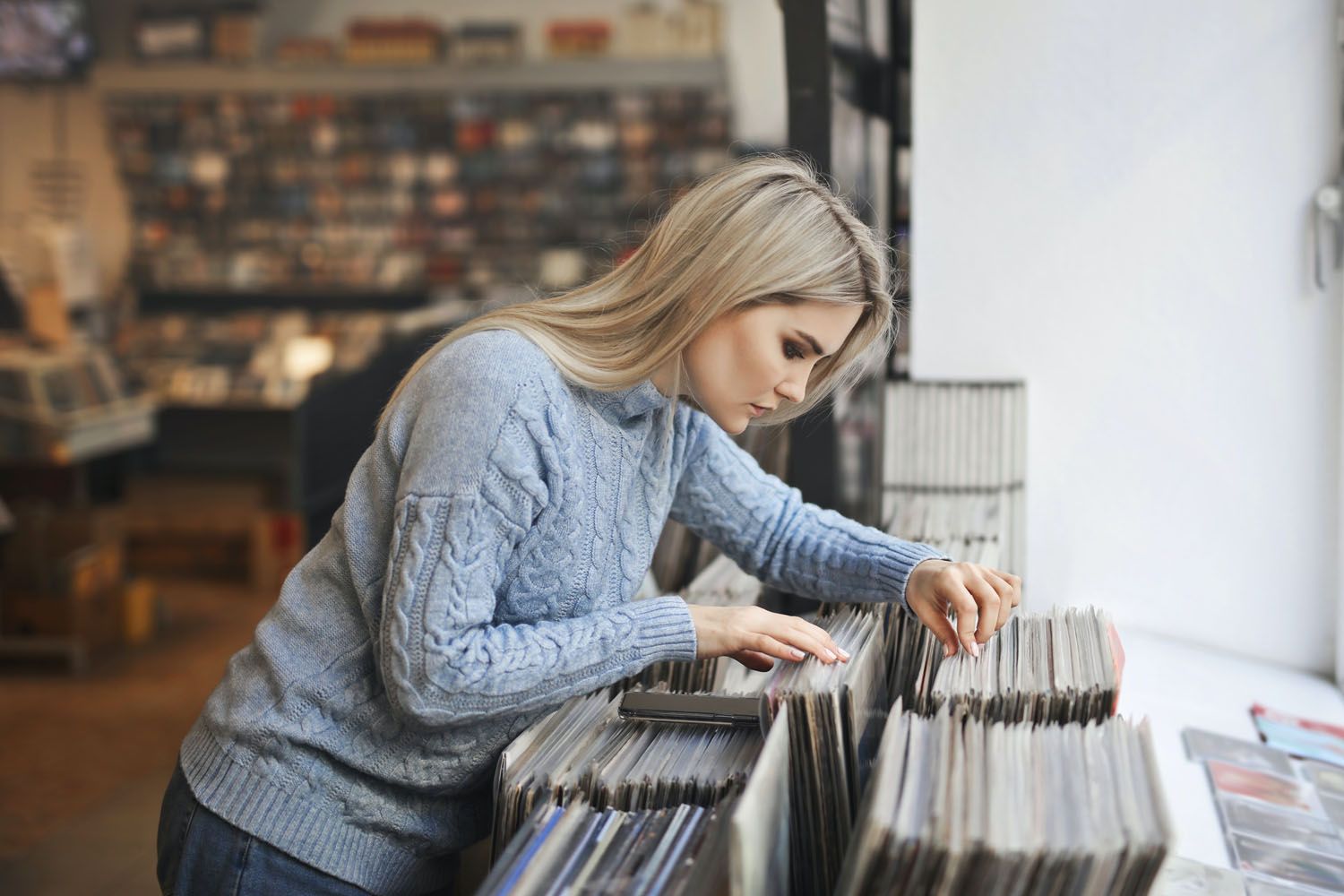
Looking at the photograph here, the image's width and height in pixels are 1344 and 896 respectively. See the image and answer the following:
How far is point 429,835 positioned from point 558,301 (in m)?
0.57

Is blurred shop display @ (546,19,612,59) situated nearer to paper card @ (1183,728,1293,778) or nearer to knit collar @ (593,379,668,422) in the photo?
paper card @ (1183,728,1293,778)

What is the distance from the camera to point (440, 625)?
1.00 m

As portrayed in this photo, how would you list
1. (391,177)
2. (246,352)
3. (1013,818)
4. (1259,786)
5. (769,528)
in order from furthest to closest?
(391,177) < (246,352) < (1259,786) < (769,528) < (1013,818)

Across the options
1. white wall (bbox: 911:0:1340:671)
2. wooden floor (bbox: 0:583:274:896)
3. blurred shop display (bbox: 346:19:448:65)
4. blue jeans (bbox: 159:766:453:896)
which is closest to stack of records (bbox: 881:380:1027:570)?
white wall (bbox: 911:0:1340:671)

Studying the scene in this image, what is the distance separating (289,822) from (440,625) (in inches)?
11.1

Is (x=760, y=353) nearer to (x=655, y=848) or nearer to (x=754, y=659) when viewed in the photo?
(x=754, y=659)

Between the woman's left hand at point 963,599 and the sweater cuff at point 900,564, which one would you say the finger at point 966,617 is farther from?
the sweater cuff at point 900,564

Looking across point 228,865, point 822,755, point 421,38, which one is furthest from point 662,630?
point 421,38

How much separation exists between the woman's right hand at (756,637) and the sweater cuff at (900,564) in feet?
0.57

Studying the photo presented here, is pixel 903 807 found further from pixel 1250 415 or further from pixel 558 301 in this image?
pixel 1250 415

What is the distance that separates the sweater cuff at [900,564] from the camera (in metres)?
1.33

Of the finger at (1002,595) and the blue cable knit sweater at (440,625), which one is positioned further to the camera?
the finger at (1002,595)

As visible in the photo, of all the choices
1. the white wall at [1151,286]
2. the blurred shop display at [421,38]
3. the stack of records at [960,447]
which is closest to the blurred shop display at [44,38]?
the blurred shop display at [421,38]

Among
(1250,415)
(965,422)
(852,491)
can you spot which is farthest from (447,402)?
(1250,415)
